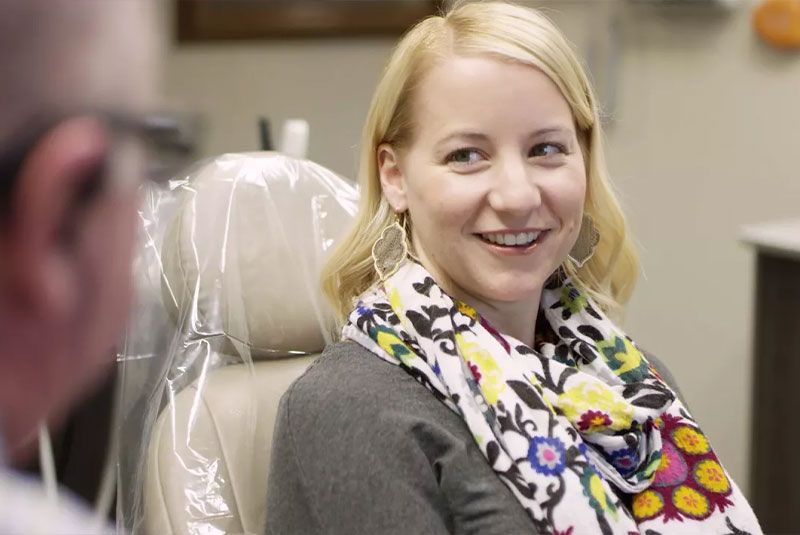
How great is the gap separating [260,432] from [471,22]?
1.76ft

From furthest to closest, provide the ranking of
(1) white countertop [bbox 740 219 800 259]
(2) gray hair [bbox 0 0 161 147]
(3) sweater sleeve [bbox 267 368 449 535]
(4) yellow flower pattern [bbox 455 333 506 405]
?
1. (1) white countertop [bbox 740 219 800 259]
2. (4) yellow flower pattern [bbox 455 333 506 405]
3. (3) sweater sleeve [bbox 267 368 449 535]
4. (2) gray hair [bbox 0 0 161 147]

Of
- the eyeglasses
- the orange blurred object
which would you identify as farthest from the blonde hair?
the orange blurred object

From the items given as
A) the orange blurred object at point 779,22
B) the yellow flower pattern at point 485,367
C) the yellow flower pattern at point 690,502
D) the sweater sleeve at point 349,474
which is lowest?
the yellow flower pattern at point 690,502

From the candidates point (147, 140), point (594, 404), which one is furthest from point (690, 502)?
point (147, 140)

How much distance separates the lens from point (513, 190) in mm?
1026

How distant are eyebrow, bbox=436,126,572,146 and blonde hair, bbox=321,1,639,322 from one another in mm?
45

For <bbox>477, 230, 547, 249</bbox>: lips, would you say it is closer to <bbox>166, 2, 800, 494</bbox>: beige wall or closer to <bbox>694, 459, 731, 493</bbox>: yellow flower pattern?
<bbox>694, 459, 731, 493</bbox>: yellow flower pattern

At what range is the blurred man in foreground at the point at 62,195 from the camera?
197 mm

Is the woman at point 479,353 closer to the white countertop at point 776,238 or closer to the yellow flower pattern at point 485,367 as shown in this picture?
the yellow flower pattern at point 485,367

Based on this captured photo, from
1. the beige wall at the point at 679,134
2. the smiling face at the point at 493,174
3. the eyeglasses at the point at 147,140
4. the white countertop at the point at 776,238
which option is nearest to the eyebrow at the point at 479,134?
the smiling face at the point at 493,174

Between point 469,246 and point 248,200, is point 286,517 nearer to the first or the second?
point 469,246

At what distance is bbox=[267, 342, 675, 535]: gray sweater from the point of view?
902 mm

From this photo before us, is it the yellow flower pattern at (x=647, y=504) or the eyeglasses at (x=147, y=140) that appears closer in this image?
the eyeglasses at (x=147, y=140)

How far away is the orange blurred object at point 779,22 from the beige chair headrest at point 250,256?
1.42 meters
